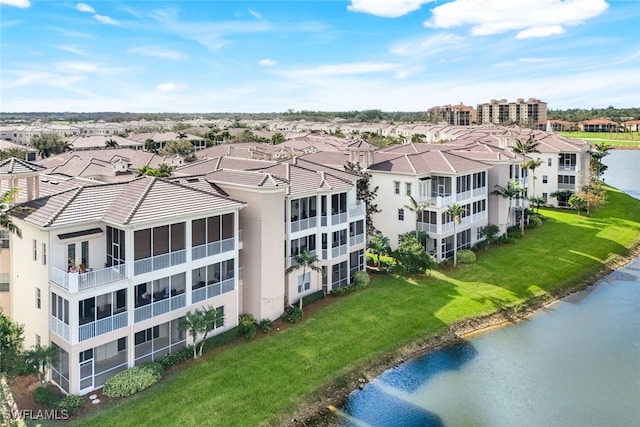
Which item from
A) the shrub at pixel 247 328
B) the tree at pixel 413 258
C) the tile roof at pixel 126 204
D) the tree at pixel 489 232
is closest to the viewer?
the tile roof at pixel 126 204

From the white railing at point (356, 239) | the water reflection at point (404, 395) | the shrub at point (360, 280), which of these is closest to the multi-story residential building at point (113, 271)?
the water reflection at point (404, 395)

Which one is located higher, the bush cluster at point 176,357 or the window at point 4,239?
the window at point 4,239

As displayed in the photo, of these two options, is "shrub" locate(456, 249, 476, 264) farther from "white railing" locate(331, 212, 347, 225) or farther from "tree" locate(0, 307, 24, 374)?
"tree" locate(0, 307, 24, 374)

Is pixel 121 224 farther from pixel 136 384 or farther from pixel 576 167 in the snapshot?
pixel 576 167

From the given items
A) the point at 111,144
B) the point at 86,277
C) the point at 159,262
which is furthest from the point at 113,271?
the point at 111,144

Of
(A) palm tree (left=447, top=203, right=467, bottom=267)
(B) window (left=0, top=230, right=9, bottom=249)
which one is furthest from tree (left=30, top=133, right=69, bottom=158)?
(A) palm tree (left=447, top=203, right=467, bottom=267)

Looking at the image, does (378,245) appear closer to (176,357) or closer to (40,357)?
(176,357)

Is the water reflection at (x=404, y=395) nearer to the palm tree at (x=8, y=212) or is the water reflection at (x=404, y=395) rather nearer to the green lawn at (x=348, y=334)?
the green lawn at (x=348, y=334)
